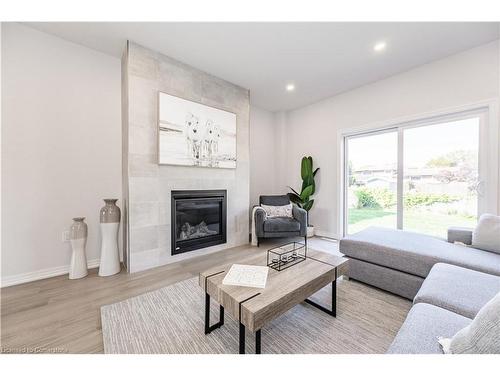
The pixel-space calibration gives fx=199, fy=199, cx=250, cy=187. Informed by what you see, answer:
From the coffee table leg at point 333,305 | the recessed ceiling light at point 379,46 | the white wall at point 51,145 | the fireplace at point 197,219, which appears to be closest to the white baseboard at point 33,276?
the white wall at point 51,145

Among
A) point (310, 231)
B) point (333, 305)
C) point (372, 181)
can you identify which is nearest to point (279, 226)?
point (310, 231)

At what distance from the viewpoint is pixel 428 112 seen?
8.59 feet

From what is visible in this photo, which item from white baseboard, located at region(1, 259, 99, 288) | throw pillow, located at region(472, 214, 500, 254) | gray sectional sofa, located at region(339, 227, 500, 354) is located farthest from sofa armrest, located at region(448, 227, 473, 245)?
white baseboard, located at region(1, 259, 99, 288)

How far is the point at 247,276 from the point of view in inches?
52.4

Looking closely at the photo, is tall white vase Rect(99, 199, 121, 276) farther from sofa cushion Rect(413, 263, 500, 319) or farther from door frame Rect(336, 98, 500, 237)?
door frame Rect(336, 98, 500, 237)

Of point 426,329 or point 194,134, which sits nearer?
point 426,329

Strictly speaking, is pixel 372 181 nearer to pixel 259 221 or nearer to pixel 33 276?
pixel 259 221

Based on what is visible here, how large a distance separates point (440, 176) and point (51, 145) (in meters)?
4.69

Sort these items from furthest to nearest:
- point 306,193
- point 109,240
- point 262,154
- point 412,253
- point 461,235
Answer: point 262,154, point 306,193, point 109,240, point 461,235, point 412,253

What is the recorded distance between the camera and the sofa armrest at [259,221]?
3130 mm

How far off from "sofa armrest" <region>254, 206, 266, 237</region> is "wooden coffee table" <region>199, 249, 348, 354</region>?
146 centimetres

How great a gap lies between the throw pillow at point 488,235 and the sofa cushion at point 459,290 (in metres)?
0.65

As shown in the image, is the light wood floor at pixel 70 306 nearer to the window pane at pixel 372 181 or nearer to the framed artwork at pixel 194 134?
the framed artwork at pixel 194 134
